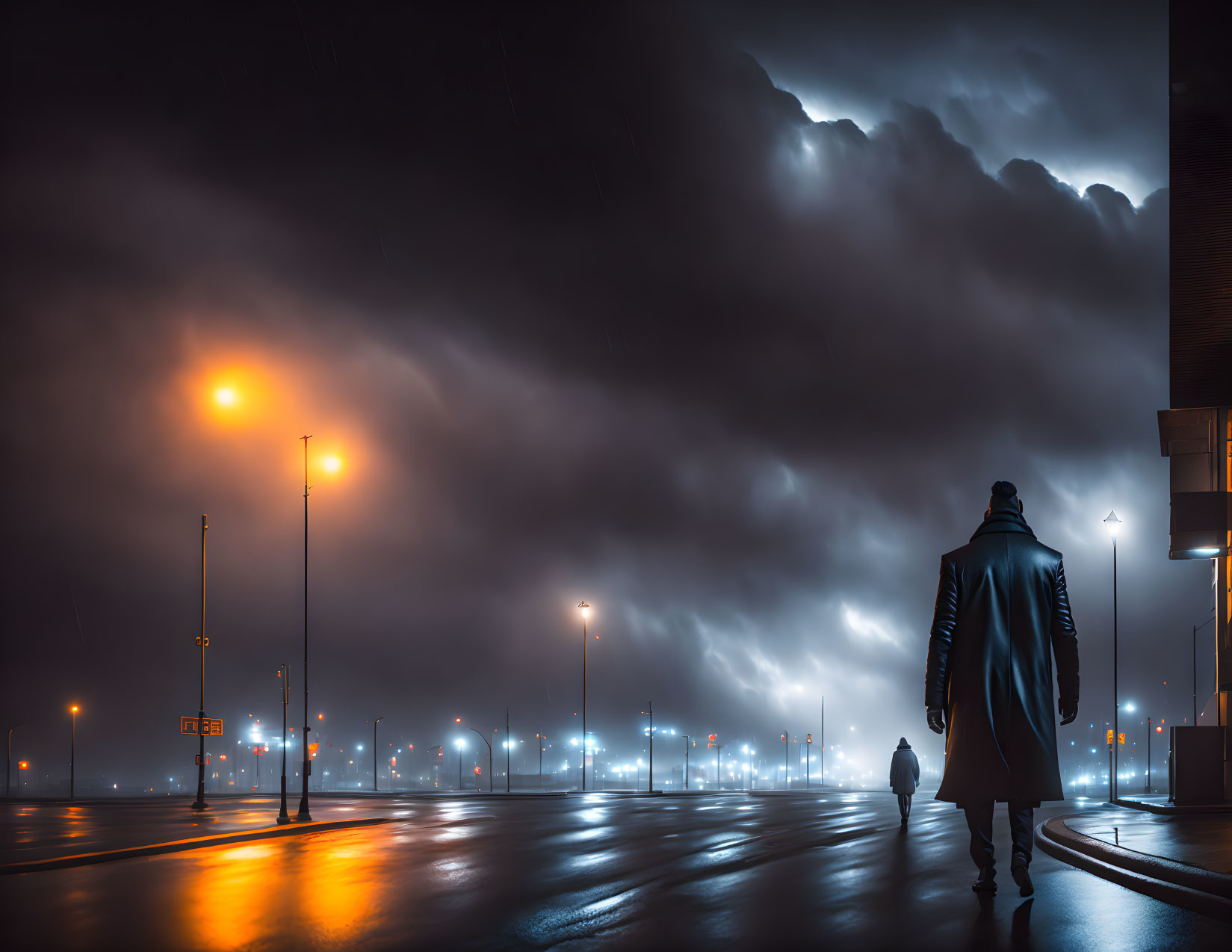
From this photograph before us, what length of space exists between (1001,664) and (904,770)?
14873mm

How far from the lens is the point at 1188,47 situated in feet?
135

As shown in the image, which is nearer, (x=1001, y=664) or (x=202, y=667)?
(x=1001, y=664)

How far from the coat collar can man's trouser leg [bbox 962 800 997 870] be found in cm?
201

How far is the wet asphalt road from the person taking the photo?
6.75 meters

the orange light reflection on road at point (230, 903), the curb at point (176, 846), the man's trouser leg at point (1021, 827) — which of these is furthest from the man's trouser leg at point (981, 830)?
the curb at point (176, 846)

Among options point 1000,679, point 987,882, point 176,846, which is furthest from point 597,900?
point 176,846

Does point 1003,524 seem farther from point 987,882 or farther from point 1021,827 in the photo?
point 987,882

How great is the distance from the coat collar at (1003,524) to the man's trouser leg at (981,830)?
2.01m

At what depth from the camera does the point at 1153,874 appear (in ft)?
28.3

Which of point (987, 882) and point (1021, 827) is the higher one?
point (1021, 827)

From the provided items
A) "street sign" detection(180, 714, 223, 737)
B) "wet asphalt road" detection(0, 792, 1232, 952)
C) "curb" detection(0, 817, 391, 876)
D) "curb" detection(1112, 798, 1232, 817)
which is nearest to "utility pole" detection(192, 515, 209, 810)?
"street sign" detection(180, 714, 223, 737)

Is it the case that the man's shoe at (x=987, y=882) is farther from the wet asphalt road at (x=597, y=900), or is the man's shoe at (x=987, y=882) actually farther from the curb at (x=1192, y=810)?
the curb at (x=1192, y=810)

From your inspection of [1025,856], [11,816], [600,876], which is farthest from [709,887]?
[11,816]

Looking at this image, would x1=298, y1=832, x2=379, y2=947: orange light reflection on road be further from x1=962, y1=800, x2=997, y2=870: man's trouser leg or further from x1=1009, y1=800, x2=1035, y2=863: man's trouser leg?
x1=1009, y1=800, x2=1035, y2=863: man's trouser leg
